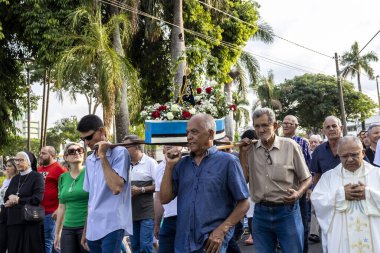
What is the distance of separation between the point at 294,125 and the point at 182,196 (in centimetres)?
410

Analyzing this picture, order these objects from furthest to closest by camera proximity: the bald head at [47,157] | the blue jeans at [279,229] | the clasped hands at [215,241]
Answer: the bald head at [47,157] < the blue jeans at [279,229] < the clasped hands at [215,241]

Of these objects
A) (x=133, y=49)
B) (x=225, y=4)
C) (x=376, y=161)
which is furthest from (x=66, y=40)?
(x=376, y=161)

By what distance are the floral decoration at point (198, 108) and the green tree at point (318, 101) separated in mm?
45631

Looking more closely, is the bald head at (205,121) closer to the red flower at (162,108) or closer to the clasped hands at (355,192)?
the red flower at (162,108)

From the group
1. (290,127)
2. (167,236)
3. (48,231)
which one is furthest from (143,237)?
(290,127)

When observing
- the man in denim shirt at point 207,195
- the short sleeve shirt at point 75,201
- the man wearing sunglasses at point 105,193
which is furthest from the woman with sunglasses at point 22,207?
the man in denim shirt at point 207,195

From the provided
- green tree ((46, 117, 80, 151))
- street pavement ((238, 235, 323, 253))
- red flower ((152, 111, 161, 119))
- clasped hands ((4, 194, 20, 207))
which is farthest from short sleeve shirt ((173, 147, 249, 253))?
green tree ((46, 117, 80, 151))

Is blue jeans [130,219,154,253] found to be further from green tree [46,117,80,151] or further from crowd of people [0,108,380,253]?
green tree [46,117,80,151]

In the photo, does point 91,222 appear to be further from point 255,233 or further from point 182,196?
point 255,233

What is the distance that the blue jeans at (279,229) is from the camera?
5.05 metres

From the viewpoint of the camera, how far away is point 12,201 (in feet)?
22.7

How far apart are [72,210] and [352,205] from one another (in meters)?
2.77

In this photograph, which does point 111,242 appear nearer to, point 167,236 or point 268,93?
point 167,236

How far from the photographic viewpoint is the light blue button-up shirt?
14.9 feet
